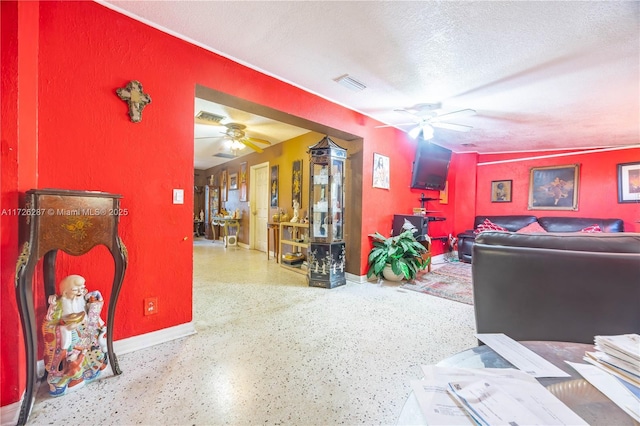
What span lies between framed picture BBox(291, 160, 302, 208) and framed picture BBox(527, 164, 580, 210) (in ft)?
15.7

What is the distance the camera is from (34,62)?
4.82ft

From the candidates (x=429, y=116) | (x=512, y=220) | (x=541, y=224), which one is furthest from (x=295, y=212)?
(x=541, y=224)

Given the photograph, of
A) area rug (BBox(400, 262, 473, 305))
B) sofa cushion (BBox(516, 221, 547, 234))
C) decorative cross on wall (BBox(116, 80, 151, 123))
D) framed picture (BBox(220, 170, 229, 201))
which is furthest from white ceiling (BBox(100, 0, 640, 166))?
framed picture (BBox(220, 170, 229, 201))

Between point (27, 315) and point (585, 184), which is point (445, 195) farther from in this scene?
point (27, 315)

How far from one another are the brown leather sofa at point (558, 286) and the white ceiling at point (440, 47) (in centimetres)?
152

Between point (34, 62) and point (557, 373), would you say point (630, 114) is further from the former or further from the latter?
point (34, 62)

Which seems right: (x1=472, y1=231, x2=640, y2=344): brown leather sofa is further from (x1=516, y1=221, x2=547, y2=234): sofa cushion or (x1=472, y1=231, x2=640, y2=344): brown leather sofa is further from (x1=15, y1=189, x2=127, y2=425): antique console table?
(x1=516, y1=221, x2=547, y2=234): sofa cushion

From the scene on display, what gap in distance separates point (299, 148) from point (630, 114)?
456 centimetres

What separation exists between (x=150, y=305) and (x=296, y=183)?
327cm

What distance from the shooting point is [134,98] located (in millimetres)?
1853

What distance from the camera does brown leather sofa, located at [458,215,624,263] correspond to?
451 cm

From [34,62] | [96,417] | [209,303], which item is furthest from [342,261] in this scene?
[34,62]

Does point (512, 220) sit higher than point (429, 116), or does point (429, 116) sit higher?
point (429, 116)

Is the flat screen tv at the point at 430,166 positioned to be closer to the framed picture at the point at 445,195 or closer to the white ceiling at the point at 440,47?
the framed picture at the point at 445,195
